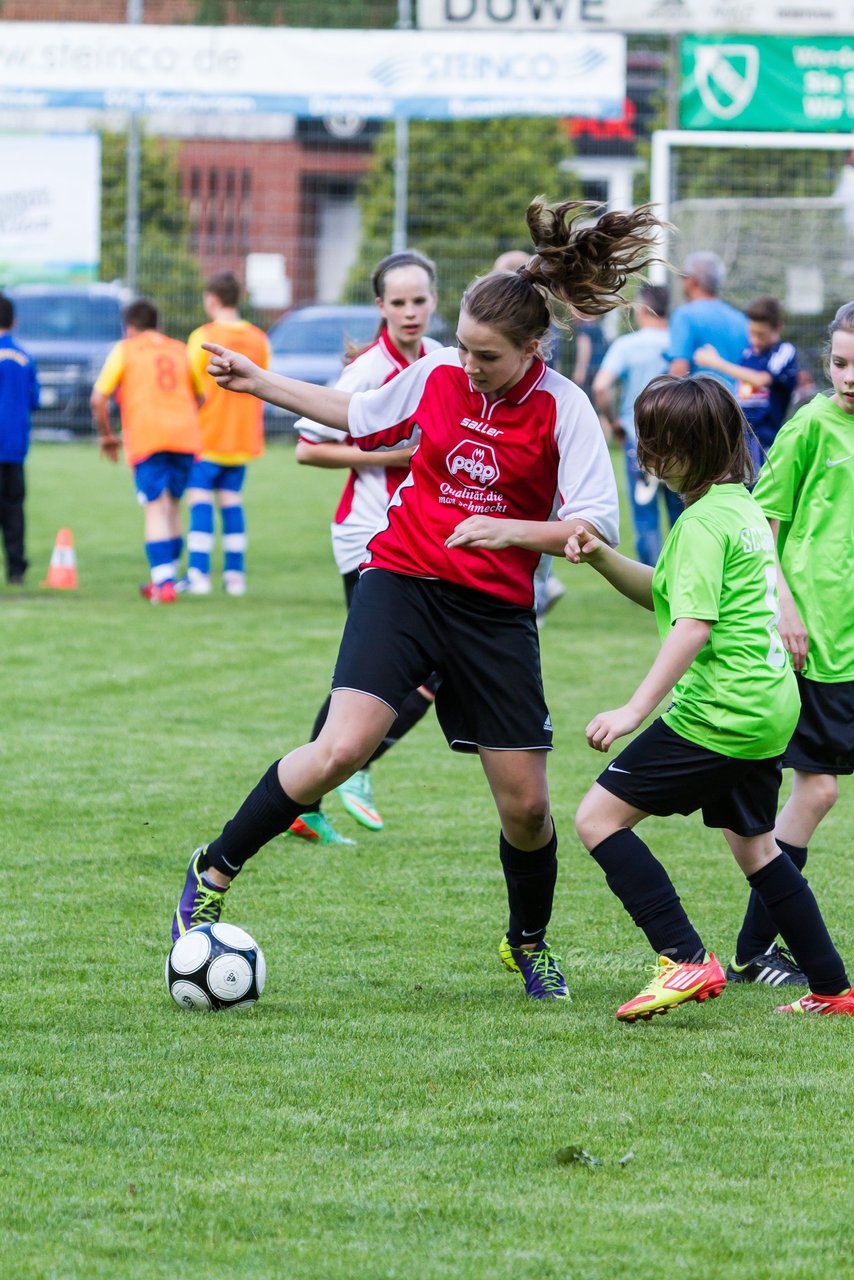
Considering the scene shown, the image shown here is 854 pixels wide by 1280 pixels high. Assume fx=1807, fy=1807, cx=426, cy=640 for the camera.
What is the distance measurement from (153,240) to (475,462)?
1820 centimetres

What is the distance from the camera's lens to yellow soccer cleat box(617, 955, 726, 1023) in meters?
4.09

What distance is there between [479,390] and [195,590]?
9.25m

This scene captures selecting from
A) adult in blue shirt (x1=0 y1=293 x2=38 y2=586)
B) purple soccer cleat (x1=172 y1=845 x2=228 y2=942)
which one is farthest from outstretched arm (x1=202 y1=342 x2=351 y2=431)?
adult in blue shirt (x1=0 y1=293 x2=38 y2=586)

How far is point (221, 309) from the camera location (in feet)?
42.3

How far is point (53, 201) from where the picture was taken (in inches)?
903

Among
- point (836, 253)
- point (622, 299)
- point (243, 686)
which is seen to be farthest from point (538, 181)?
point (622, 299)

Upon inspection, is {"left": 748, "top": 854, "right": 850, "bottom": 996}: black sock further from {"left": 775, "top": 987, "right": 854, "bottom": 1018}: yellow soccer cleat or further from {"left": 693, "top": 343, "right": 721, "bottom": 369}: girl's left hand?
{"left": 693, "top": 343, "right": 721, "bottom": 369}: girl's left hand

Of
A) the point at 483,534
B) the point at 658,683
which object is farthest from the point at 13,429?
the point at 658,683

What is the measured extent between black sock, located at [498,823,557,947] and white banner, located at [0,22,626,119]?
16.2m

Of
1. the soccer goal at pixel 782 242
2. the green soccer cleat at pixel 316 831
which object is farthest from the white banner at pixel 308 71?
the green soccer cleat at pixel 316 831

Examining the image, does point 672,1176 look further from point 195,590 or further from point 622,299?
point 195,590

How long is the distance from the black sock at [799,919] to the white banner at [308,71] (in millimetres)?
16490

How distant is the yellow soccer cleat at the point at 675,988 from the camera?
13.4ft

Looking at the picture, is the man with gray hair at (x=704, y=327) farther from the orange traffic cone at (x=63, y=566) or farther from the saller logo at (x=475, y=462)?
the saller logo at (x=475, y=462)
